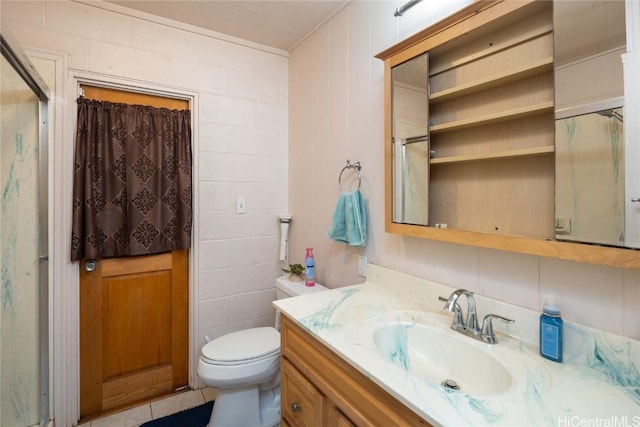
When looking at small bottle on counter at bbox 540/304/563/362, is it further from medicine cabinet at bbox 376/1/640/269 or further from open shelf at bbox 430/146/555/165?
open shelf at bbox 430/146/555/165

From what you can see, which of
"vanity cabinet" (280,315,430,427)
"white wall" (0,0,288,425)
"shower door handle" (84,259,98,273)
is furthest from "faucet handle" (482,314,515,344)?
"shower door handle" (84,259,98,273)

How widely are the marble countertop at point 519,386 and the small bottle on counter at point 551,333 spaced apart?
0.08 feet

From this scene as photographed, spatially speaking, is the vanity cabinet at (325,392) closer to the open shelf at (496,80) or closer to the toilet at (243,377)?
the toilet at (243,377)

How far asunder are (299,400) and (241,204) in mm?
1381

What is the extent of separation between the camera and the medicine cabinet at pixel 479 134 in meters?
0.96

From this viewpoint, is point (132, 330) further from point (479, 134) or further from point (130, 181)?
point (479, 134)

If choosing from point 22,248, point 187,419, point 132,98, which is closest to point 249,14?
point 132,98

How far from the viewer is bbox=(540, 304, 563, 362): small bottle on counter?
0.88 metres

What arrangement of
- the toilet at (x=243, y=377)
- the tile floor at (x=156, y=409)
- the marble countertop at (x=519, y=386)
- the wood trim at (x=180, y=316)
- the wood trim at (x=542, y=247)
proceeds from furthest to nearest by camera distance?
the wood trim at (x=180, y=316), the tile floor at (x=156, y=409), the toilet at (x=243, y=377), the wood trim at (x=542, y=247), the marble countertop at (x=519, y=386)

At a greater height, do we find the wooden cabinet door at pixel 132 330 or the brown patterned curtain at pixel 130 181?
the brown patterned curtain at pixel 130 181

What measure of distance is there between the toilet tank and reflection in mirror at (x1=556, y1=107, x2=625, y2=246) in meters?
1.30

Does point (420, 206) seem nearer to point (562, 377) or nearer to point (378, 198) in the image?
point (378, 198)

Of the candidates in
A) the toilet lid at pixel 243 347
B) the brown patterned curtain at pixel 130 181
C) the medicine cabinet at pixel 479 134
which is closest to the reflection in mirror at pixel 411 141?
the medicine cabinet at pixel 479 134

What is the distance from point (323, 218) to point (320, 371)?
107 cm
